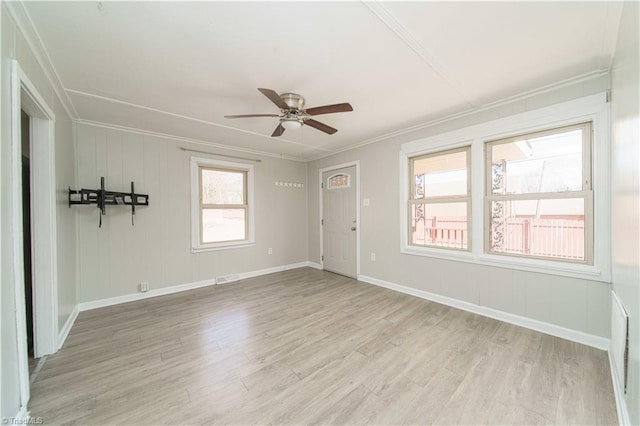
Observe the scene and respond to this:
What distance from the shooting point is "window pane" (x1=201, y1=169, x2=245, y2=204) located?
4191 millimetres

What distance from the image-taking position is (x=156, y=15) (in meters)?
1.49

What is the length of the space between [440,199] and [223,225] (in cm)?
360

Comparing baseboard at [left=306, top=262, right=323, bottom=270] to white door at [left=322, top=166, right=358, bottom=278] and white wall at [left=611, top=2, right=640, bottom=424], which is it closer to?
white door at [left=322, top=166, right=358, bottom=278]

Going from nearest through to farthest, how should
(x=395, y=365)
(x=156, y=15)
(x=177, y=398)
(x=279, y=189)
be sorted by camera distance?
(x=156, y=15) → (x=177, y=398) → (x=395, y=365) → (x=279, y=189)

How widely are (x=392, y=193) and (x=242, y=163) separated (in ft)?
9.02

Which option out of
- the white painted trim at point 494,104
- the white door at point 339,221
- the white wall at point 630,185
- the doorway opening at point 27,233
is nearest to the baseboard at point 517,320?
the white wall at point 630,185

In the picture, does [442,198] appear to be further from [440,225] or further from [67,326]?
[67,326]

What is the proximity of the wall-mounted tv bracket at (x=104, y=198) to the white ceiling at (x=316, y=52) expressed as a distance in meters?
0.96

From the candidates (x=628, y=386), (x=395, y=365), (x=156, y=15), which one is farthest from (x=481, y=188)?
(x=156, y=15)

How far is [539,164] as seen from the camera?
2562 millimetres

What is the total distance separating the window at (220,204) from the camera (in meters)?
4.02

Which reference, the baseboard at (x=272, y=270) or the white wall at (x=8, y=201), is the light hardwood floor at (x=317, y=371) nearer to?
the white wall at (x=8, y=201)

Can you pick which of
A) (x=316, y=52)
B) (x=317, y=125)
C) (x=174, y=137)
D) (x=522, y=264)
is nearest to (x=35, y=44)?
(x=316, y=52)

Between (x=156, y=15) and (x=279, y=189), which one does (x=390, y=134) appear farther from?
(x=156, y=15)
